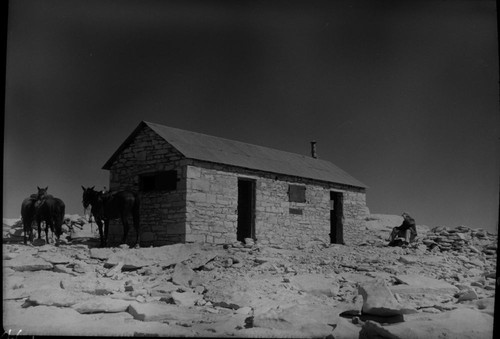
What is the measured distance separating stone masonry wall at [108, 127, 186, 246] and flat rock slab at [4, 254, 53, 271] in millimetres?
3846

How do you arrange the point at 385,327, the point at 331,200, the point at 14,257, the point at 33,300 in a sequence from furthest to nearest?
the point at 331,200 < the point at 14,257 < the point at 33,300 < the point at 385,327

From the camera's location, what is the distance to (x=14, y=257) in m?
8.15

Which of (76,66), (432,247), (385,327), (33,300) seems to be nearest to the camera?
(385,327)

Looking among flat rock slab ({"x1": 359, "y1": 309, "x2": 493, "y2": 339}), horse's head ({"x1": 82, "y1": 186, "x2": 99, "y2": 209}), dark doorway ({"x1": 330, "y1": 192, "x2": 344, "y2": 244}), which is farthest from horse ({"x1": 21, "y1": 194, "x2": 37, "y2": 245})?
dark doorway ({"x1": 330, "y1": 192, "x2": 344, "y2": 244})

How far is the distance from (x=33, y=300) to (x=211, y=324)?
103 inches

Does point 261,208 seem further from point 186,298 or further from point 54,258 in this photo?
point 186,298

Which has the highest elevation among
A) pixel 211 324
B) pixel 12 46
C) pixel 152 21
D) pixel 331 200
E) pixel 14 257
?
pixel 152 21

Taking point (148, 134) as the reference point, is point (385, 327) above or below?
below

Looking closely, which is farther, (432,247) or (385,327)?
(432,247)

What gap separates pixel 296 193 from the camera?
1424 cm

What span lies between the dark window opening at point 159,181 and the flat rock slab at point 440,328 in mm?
7797

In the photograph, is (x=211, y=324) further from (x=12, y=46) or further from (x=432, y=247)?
(x=432, y=247)

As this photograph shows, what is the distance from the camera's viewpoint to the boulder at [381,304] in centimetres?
557

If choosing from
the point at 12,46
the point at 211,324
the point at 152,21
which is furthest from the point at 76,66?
the point at 211,324
